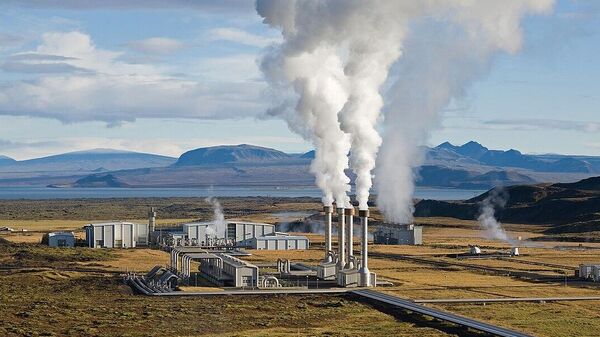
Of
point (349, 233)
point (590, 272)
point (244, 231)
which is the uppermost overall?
point (349, 233)

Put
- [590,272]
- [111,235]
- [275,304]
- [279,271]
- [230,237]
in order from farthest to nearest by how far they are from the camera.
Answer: [230,237] → [111,235] → [279,271] → [590,272] → [275,304]

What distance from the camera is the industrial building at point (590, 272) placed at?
93.4m

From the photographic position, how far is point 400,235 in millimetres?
151375

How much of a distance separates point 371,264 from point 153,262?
78.6 ft

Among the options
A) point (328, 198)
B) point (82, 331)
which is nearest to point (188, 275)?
point (328, 198)

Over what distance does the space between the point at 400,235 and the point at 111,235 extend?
140 feet

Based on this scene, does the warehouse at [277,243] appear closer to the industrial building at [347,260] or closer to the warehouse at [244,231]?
the warehouse at [244,231]

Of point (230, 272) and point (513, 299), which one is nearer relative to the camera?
point (513, 299)

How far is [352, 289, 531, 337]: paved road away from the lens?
5831 centimetres

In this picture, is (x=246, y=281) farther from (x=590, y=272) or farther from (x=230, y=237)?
(x=230, y=237)

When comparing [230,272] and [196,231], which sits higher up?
[196,231]

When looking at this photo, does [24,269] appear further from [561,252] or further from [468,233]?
[468,233]

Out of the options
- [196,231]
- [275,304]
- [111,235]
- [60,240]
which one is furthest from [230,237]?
[275,304]

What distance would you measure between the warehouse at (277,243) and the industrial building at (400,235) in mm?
18450
